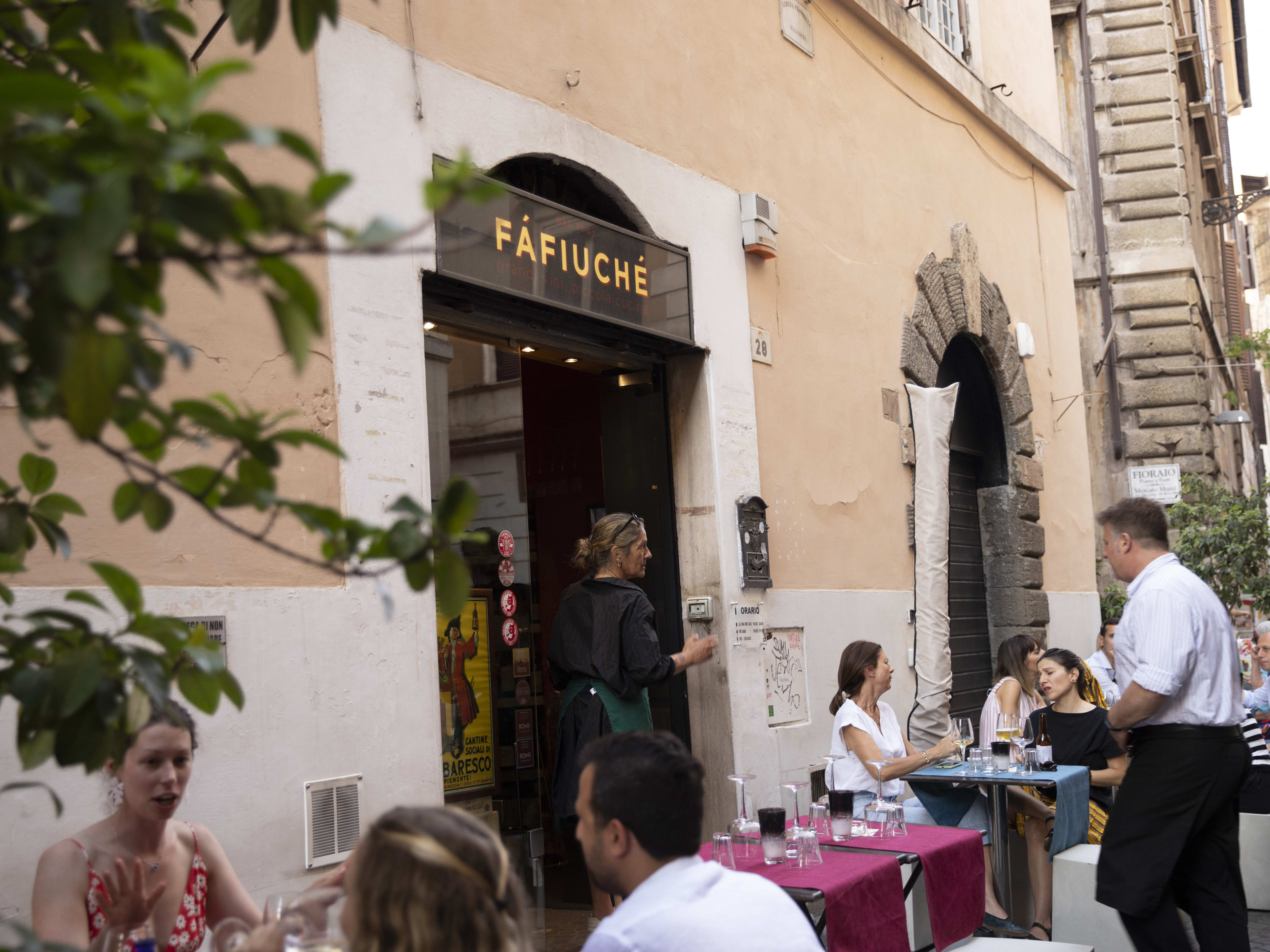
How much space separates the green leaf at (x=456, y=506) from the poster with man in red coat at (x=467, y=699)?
→ 5.23 meters

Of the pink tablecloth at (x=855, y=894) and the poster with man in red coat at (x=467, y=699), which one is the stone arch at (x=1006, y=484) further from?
the pink tablecloth at (x=855, y=894)

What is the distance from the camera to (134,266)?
2.95 feet

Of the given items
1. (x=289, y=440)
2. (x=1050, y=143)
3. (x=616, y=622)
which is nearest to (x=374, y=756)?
(x=616, y=622)

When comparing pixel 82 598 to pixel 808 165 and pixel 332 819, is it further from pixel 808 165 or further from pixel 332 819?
pixel 808 165

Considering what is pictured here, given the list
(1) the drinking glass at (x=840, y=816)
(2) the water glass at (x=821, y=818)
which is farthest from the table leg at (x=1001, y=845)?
(1) the drinking glass at (x=840, y=816)

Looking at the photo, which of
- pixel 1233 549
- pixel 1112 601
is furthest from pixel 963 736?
pixel 1112 601

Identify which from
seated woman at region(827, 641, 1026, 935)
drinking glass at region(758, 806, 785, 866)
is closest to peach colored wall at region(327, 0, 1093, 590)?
seated woman at region(827, 641, 1026, 935)

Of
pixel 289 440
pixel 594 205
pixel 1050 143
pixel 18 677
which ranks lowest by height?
pixel 18 677

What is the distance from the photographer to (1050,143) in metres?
11.3

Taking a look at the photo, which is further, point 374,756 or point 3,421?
point 374,756

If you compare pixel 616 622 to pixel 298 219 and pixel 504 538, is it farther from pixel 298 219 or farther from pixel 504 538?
pixel 298 219

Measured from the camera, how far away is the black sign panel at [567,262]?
4.89 meters

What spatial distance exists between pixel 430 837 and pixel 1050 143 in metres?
11.1

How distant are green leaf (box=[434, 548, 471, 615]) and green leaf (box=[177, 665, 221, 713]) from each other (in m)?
0.40
